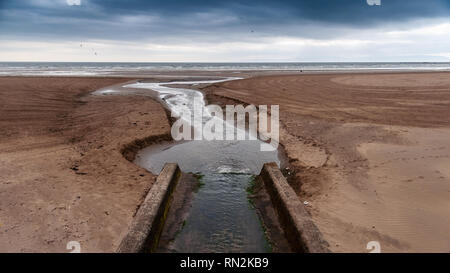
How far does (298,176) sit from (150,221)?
4.48 m

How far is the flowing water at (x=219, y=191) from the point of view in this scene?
5328 millimetres

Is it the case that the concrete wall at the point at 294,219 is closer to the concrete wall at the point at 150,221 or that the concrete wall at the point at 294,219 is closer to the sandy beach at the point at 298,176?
the sandy beach at the point at 298,176

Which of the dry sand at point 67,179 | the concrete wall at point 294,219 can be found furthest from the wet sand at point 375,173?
the dry sand at point 67,179

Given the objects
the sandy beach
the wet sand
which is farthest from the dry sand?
the wet sand

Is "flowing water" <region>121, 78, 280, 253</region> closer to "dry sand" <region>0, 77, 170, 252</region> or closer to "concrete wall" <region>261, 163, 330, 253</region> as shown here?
"concrete wall" <region>261, 163, 330, 253</region>

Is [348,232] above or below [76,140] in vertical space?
below

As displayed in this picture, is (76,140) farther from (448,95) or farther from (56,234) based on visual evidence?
(448,95)

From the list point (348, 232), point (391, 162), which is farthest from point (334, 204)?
point (391, 162)

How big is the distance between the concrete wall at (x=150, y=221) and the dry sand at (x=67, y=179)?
392 millimetres

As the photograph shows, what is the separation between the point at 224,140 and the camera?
12250mm

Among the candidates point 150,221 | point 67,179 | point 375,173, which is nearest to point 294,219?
point 150,221

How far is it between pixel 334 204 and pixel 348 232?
1.10m

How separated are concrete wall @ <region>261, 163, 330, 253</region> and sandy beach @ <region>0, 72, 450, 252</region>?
1.31ft
